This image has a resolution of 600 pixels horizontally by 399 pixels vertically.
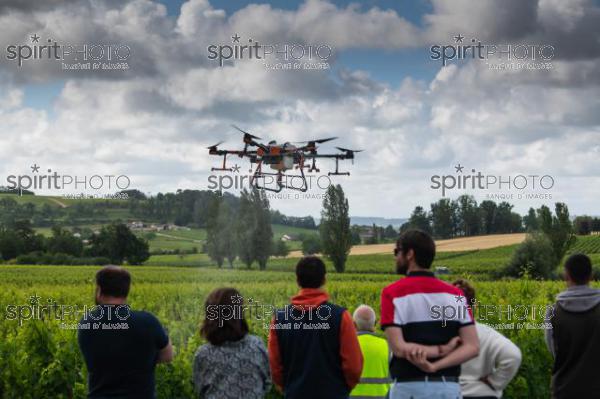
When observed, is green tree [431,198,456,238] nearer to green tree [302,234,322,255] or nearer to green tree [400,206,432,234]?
green tree [400,206,432,234]

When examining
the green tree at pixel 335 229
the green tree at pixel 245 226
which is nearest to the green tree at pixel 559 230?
the green tree at pixel 335 229

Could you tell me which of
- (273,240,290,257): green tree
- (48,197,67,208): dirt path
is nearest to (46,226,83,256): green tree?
(48,197,67,208): dirt path

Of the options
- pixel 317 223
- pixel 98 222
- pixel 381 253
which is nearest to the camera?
pixel 98 222

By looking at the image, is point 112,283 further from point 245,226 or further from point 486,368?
point 245,226

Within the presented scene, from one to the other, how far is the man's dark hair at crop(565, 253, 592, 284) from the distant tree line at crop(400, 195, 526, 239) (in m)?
51.9

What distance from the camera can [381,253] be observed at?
186 feet

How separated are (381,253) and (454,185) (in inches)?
1638

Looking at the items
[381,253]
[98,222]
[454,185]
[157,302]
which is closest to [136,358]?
[454,185]

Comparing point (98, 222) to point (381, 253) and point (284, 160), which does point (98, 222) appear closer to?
point (284, 160)

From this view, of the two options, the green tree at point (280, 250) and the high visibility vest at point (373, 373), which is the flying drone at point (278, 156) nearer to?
the green tree at point (280, 250)

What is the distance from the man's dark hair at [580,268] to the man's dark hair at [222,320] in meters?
2.81

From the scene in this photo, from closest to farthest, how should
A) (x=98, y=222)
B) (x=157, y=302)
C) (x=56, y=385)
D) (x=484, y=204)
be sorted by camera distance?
(x=56, y=385), (x=157, y=302), (x=98, y=222), (x=484, y=204)

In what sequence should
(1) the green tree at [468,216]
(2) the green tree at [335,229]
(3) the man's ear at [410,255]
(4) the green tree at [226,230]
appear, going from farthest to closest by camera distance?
(1) the green tree at [468,216] < (2) the green tree at [335,229] < (4) the green tree at [226,230] < (3) the man's ear at [410,255]

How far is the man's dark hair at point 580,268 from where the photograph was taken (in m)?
5.88
